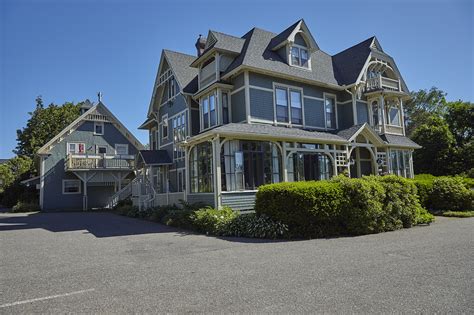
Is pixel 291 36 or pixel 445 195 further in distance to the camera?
pixel 291 36

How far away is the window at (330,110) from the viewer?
863 inches

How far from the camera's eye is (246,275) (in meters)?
6.59

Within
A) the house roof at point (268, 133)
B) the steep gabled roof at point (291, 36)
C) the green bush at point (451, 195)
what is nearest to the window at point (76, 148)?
the house roof at point (268, 133)

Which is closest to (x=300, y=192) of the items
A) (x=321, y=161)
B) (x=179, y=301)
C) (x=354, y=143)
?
(x=179, y=301)

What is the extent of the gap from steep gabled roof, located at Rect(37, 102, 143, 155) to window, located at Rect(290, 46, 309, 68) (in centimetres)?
1943

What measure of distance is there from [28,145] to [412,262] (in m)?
47.5

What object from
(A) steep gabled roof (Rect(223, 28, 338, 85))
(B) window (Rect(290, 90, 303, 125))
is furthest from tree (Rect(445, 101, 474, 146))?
(B) window (Rect(290, 90, 303, 125))

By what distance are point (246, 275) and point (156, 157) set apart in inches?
772

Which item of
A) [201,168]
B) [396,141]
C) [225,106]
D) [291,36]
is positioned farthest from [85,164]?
[396,141]

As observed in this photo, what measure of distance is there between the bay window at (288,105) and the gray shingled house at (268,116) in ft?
0.20

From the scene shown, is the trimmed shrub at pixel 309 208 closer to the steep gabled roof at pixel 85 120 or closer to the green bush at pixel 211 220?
the green bush at pixel 211 220

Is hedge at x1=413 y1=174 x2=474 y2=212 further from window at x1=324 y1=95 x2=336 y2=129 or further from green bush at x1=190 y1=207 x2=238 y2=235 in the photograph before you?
green bush at x1=190 y1=207 x2=238 y2=235

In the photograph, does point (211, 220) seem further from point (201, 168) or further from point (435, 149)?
point (435, 149)

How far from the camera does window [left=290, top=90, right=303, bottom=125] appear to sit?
1997 cm
